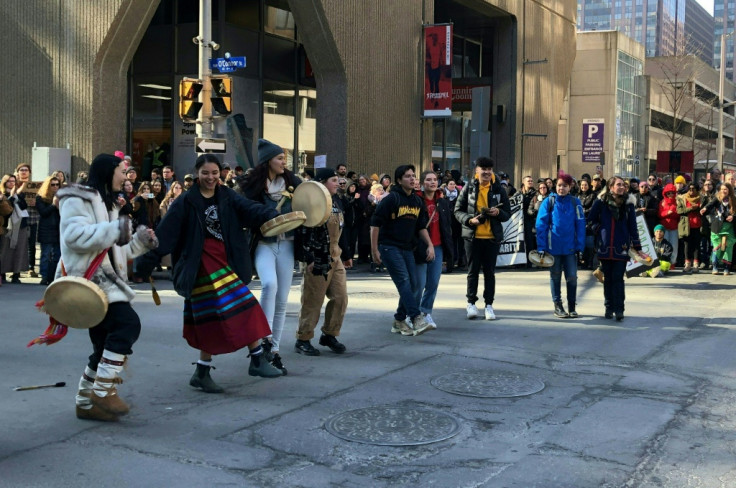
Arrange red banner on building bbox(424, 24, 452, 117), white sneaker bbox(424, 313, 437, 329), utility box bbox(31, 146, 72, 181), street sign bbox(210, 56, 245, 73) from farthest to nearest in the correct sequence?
1. red banner on building bbox(424, 24, 452, 117)
2. utility box bbox(31, 146, 72, 181)
3. street sign bbox(210, 56, 245, 73)
4. white sneaker bbox(424, 313, 437, 329)

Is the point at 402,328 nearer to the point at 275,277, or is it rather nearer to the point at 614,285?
the point at 275,277

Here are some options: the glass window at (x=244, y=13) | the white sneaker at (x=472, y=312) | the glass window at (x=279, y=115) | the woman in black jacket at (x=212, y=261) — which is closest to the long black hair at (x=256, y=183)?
the woman in black jacket at (x=212, y=261)

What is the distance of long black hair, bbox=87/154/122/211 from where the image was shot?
5.95m

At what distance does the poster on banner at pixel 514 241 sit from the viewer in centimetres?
1814

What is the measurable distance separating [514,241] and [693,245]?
139 inches

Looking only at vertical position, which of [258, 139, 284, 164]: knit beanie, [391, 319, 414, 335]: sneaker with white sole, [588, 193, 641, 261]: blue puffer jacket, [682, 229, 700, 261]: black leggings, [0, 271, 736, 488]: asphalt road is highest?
[258, 139, 284, 164]: knit beanie

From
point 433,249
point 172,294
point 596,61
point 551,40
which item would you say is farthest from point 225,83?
point 596,61

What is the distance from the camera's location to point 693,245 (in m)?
17.3

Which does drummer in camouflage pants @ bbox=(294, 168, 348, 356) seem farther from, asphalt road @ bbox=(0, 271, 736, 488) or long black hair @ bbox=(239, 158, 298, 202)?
long black hair @ bbox=(239, 158, 298, 202)

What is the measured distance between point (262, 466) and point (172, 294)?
7.98 metres

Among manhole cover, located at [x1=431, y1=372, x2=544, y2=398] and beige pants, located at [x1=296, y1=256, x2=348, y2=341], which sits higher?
beige pants, located at [x1=296, y1=256, x2=348, y2=341]

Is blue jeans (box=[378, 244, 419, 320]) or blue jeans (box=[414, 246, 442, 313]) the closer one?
blue jeans (box=[378, 244, 419, 320])

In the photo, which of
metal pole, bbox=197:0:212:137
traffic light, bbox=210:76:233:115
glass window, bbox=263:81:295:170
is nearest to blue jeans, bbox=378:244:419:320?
traffic light, bbox=210:76:233:115

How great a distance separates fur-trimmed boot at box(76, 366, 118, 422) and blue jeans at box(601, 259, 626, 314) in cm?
696
